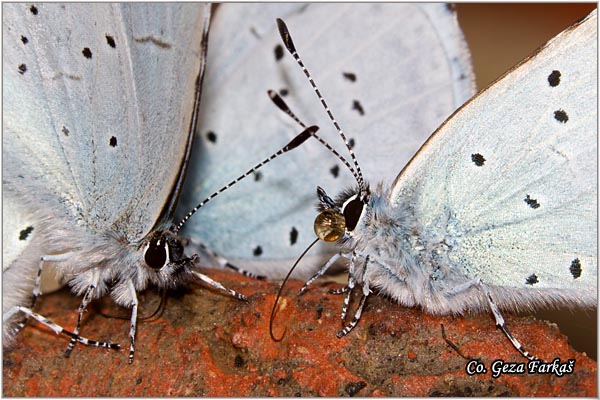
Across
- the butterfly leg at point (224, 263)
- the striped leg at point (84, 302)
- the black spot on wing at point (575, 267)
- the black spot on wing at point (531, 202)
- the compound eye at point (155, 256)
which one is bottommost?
the striped leg at point (84, 302)

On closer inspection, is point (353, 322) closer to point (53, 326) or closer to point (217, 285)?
point (217, 285)

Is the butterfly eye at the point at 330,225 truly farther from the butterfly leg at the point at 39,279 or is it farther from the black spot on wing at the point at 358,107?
the butterfly leg at the point at 39,279

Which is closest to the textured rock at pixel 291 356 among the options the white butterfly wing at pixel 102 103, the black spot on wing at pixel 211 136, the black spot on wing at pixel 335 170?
the white butterfly wing at pixel 102 103

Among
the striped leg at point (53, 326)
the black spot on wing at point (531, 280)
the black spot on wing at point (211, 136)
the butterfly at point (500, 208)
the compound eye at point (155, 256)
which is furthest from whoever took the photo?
the black spot on wing at point (211, 136)

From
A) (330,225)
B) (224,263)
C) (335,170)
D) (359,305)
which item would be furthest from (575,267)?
(224,263)

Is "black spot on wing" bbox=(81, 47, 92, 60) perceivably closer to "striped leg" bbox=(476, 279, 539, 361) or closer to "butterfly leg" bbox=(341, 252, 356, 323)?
"butterfly leg" bbox=(341, 252, 356, 323)

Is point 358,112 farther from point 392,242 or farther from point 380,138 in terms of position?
point 392,242

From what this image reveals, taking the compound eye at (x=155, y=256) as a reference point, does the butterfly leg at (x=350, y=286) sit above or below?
above
